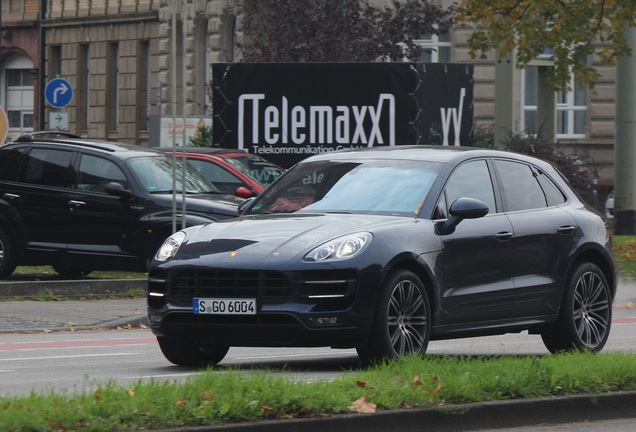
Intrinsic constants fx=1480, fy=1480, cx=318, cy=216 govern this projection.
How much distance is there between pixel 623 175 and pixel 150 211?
13436 millimetres

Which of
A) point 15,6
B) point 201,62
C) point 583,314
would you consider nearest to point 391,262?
point 583,314

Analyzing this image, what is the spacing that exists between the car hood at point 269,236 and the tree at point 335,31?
23.0 metres

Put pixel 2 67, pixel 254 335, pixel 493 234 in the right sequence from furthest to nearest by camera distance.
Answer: pixel 2 67 → pixel 493 234 → pixel 254 335

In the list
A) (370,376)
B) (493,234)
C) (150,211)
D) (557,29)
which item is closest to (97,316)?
(150,211)

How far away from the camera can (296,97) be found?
2272cm

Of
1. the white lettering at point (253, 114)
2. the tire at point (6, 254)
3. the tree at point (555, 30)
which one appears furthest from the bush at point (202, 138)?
the tire at point (6, 254)

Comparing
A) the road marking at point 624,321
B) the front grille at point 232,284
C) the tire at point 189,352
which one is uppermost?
the front grille at point 232,284

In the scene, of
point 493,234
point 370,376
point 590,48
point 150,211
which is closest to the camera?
point 370,376

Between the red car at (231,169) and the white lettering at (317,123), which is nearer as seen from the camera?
the red car at (231,169)

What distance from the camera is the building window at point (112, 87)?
52.5m

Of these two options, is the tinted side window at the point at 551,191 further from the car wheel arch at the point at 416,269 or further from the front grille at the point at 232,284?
the front grille at the point at 232,284

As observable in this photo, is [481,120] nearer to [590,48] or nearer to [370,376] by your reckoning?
[590,48]

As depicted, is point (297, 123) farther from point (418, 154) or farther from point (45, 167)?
point (418, 154)

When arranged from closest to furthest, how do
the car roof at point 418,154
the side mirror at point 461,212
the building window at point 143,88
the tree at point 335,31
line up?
the side mirror at point 461,212
the car roof at point 418,154
the tree at point 335,31
the building window at point 143,88
